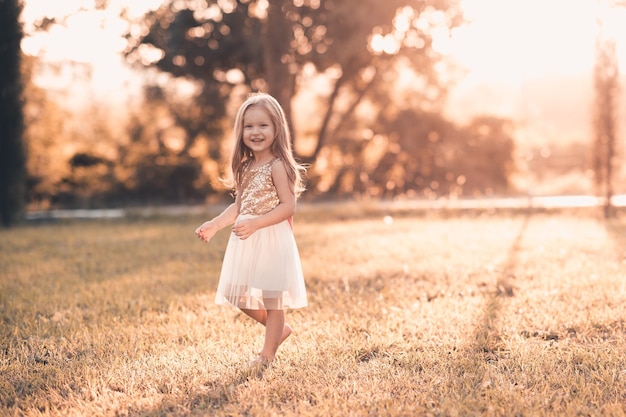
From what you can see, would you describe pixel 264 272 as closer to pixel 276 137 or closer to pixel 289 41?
pixel 276 137

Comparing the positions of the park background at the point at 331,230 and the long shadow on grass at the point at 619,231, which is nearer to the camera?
the park background at the point at 331,230

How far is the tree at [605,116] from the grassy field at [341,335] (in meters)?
5.75

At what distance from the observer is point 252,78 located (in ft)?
60.4

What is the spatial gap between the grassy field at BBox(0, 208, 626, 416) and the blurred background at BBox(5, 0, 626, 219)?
301 inches

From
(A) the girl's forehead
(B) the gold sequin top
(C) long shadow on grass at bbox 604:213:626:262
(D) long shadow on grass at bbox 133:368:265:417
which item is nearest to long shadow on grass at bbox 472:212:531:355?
(C) long shadow on grass at bbox 604:213:626:262

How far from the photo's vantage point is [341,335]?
488 cm

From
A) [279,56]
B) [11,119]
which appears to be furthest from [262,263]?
[279,56]

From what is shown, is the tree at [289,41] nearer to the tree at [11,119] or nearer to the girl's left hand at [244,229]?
the tree at [11,119]

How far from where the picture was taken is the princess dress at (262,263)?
411cm

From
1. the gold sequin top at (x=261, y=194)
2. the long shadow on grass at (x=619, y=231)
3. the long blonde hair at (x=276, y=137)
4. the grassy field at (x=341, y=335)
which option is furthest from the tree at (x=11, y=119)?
the long shadow on grass at (x=619, y=231)

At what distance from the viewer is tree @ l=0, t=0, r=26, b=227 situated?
534 inches

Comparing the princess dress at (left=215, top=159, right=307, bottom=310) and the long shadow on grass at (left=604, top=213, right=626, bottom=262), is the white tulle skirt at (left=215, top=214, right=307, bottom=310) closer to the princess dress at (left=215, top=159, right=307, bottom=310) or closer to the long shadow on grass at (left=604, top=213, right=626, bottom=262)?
the princess dress at (left=215, top=159, right=307, bottom=310)

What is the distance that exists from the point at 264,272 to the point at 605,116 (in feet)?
41.1

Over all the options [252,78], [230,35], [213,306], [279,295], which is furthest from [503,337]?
[252,78]
